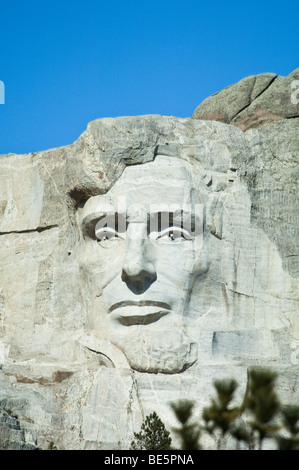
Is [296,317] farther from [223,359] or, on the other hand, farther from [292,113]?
[292,113]

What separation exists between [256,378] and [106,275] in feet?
11.5

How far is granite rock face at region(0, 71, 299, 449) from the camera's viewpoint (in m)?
16.6

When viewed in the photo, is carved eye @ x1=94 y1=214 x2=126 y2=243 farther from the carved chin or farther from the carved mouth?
the carved chin

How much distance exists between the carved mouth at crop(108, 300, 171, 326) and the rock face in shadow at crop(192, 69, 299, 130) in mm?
3134

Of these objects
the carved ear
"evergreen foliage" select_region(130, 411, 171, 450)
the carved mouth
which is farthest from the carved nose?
"evergreen foliage" select_region(130, 411, 171, 450)

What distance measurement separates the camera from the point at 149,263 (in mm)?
16844

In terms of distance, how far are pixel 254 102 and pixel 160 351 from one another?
165 inches

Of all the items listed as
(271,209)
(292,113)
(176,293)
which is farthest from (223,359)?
(292,113)

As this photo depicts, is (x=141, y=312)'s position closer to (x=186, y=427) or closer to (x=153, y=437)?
(x=153, y=437)

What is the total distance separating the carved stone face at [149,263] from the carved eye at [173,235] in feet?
0.04

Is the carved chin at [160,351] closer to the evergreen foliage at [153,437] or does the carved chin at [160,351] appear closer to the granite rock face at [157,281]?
the granite rock face at [157,281]

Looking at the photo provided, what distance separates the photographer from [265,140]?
58.6 ft

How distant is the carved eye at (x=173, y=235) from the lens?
17.1 metres

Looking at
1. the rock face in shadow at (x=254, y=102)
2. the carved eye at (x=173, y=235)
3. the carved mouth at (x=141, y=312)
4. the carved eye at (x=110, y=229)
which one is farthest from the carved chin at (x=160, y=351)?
the rock face in shadow at (x=254, y=102)
